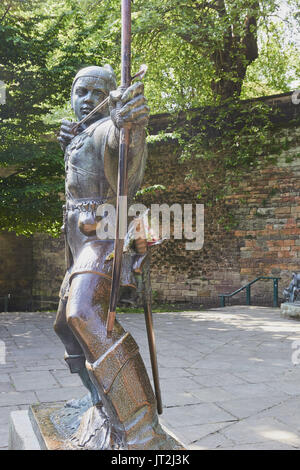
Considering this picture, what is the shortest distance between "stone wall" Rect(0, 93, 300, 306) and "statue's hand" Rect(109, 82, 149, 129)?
31.0 ft

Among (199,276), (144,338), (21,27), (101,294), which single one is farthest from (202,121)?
(101,294)

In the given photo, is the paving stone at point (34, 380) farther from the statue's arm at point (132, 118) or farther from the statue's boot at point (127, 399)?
the statue's arm at point (132, 118)

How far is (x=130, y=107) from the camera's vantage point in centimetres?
179

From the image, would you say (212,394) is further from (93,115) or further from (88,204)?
(93,115)

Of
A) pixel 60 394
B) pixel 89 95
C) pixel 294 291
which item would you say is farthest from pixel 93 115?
pixel 294 291

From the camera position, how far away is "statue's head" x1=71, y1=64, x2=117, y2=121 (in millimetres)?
2320

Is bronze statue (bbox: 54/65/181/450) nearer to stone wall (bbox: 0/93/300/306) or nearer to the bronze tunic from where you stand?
the bronze tunic

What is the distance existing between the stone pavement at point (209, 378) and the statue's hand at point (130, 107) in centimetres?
192

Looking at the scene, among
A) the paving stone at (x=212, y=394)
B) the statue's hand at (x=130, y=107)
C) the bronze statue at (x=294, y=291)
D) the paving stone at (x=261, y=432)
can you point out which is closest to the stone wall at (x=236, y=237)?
the bronze statue at (x=294, y=291)

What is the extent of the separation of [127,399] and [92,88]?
148cm

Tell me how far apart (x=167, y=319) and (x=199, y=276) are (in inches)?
156

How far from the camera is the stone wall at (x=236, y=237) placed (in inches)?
426

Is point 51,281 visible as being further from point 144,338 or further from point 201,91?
point 144,338

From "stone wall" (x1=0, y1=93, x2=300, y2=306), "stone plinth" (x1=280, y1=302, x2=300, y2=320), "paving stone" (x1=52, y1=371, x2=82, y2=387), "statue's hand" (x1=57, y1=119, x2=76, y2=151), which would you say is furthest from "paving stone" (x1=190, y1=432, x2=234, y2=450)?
"stone wall" (x1=0, y1=93, x2=300, y2=306)
